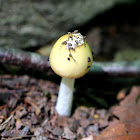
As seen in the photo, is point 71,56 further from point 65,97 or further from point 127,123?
point 127,123

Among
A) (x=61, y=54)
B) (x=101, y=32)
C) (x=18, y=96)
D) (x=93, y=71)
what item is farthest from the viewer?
(x=101, y=32)

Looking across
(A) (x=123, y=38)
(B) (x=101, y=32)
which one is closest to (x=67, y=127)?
(B) (x=101, y=32)

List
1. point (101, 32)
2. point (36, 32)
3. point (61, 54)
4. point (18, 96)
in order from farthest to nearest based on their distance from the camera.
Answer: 1. point (101, 32)
2. point (36, 32)
3. point (18, 96)
4. point (61, 54)

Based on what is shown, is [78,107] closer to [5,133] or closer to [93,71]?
[93,71]

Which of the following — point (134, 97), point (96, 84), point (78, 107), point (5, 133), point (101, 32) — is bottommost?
point (5, 133)

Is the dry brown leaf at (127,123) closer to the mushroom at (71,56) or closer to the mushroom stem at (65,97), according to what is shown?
the mushroom stem at (65,97)

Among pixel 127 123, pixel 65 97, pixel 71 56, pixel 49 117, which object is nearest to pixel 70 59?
pixel 71 56

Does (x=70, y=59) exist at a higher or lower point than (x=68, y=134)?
higher
